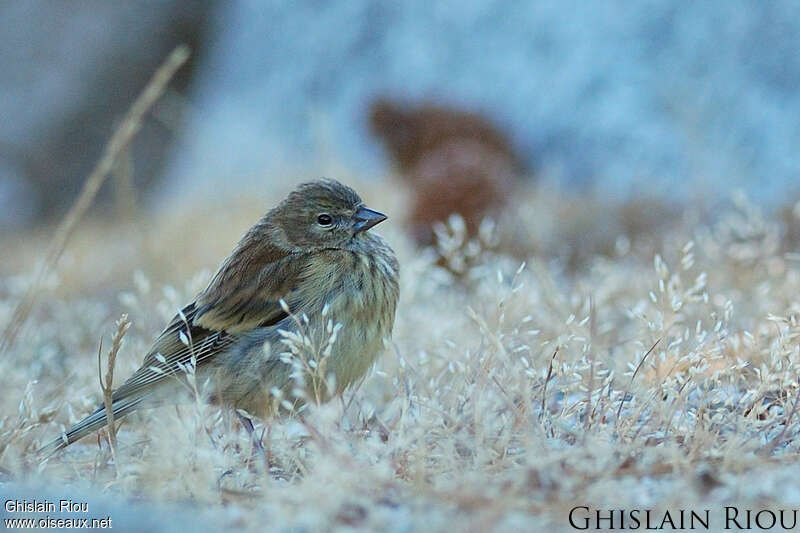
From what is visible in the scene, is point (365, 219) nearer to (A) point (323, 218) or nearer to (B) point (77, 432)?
(A) point (323, 218)

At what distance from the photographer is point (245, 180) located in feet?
33.9

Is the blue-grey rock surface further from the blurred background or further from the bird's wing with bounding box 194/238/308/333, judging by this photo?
the bird's wing with bounding box 194/238/308/333

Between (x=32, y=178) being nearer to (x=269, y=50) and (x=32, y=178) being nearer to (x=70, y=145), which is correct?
(x=70, y=145)

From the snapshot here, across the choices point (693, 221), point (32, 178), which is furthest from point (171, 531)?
point (32, 178)

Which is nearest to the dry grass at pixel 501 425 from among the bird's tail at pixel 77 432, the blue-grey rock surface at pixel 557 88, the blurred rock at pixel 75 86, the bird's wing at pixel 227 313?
the bird's tail at pixel 77 432

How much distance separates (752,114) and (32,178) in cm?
827

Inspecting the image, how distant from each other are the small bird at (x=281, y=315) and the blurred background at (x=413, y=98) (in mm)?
1396

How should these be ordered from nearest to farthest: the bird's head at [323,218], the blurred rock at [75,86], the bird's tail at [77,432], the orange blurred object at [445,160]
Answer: the bird's tail at [77,432], the bird's head at [323,218], the orange blurred object at [445,160], the blurred rock at [75,86]

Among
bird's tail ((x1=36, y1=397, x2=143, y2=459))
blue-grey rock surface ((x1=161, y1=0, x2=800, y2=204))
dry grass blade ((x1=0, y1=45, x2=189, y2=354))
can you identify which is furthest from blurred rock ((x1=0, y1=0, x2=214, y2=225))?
bird's tail ((x1=36, y1=397, x2=143, y2=459))

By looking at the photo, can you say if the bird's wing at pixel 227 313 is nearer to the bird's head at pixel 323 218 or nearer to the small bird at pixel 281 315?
the small bird at pixel 281 315

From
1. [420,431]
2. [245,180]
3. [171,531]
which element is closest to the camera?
[171,531]

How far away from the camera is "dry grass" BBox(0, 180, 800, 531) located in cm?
245

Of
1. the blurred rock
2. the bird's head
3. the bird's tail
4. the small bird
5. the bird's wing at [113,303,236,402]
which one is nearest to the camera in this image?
the bird's tail

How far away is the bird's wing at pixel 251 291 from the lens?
3.80 m
